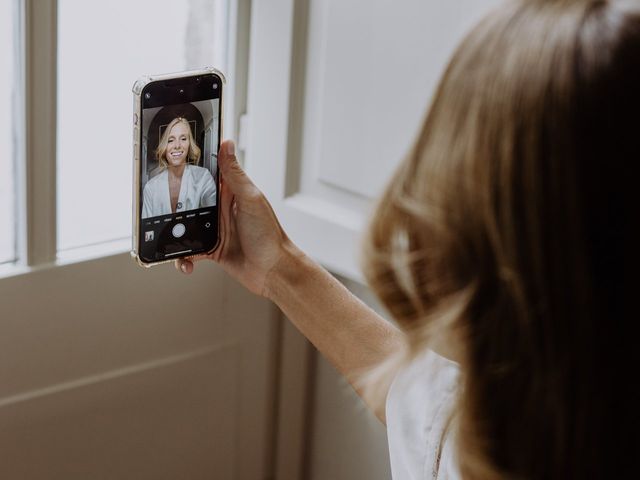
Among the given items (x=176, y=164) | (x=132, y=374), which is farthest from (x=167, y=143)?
(x=132, y=374)

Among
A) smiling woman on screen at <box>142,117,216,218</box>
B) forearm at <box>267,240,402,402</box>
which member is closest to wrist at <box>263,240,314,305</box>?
forearm at <box>267,240,402,402</box>

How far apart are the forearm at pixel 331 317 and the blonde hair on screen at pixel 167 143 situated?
13 cm

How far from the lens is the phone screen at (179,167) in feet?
3.44

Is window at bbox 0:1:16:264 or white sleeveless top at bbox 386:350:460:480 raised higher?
window at bbox 0:1:16:264

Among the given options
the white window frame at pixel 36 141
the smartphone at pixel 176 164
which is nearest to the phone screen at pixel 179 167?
the smartphone at pixel 176 164

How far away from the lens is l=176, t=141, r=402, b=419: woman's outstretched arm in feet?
3.38

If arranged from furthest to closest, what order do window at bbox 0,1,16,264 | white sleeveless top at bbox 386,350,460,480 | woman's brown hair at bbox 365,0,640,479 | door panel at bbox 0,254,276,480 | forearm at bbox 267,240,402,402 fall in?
door panel at bbox 0,254,276,480 → window at bbox 0,1,16,264 → forearm at bbox 267,240,402,402 → white sleeveless top at bbox 386,350,460,480 → woman's brown hair at bbox 365,0,640,479

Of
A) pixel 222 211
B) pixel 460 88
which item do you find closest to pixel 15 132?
pixel 222 211

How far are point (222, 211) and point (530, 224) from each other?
1.83 feet

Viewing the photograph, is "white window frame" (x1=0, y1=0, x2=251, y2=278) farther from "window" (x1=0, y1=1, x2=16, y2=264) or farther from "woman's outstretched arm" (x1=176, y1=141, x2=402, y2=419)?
"woman's outstretched arm" (x1=176, y1=141, x2=402, y2=419)

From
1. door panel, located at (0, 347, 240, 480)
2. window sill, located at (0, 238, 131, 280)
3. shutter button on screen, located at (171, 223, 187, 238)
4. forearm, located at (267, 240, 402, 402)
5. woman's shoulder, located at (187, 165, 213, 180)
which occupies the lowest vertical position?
door panel, located at (0, 347, 240, 480)

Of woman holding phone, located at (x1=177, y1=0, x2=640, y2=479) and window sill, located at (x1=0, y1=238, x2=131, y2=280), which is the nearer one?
woman holding phone, located at (x1=177, y1=0, x2=640, y2=479)

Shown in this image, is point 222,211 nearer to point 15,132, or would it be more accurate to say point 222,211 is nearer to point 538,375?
point 15,132

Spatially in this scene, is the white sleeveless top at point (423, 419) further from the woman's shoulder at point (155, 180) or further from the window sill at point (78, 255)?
the window sill at point (78, 255)
